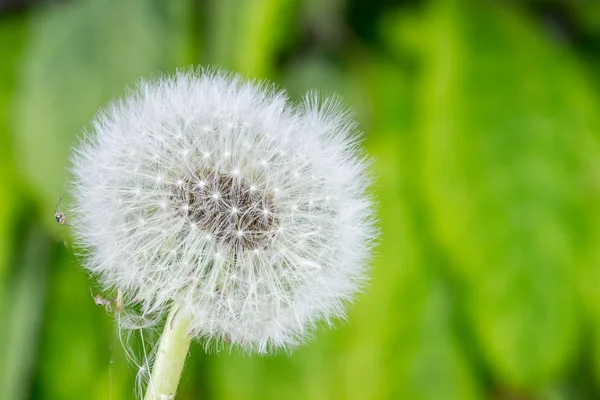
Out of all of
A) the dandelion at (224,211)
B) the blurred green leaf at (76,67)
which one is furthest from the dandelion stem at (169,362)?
the blurred green leaf at (76,67)

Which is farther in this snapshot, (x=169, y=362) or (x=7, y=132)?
(x=7, y=132)

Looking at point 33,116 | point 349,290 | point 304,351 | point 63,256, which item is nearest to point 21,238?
point 63,256

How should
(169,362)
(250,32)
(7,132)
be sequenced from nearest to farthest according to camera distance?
(169,362), (250,32), (7,132)

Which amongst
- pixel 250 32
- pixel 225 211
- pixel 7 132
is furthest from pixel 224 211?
pixel 7 132

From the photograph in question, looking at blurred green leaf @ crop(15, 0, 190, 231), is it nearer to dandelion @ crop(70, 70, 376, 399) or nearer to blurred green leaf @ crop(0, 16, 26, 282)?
blurred green leaf @ crop(0, 16, 26, 282)

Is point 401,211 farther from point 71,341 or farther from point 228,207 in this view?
point 228,207

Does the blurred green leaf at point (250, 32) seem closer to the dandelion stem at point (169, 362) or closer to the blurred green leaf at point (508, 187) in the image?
the blurred green leaf at point (508, 187)

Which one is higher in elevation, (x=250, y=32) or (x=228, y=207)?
(x=250, y=32)

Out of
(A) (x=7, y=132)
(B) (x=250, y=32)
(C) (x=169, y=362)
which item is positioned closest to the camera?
(C) (x=169, y=362)
